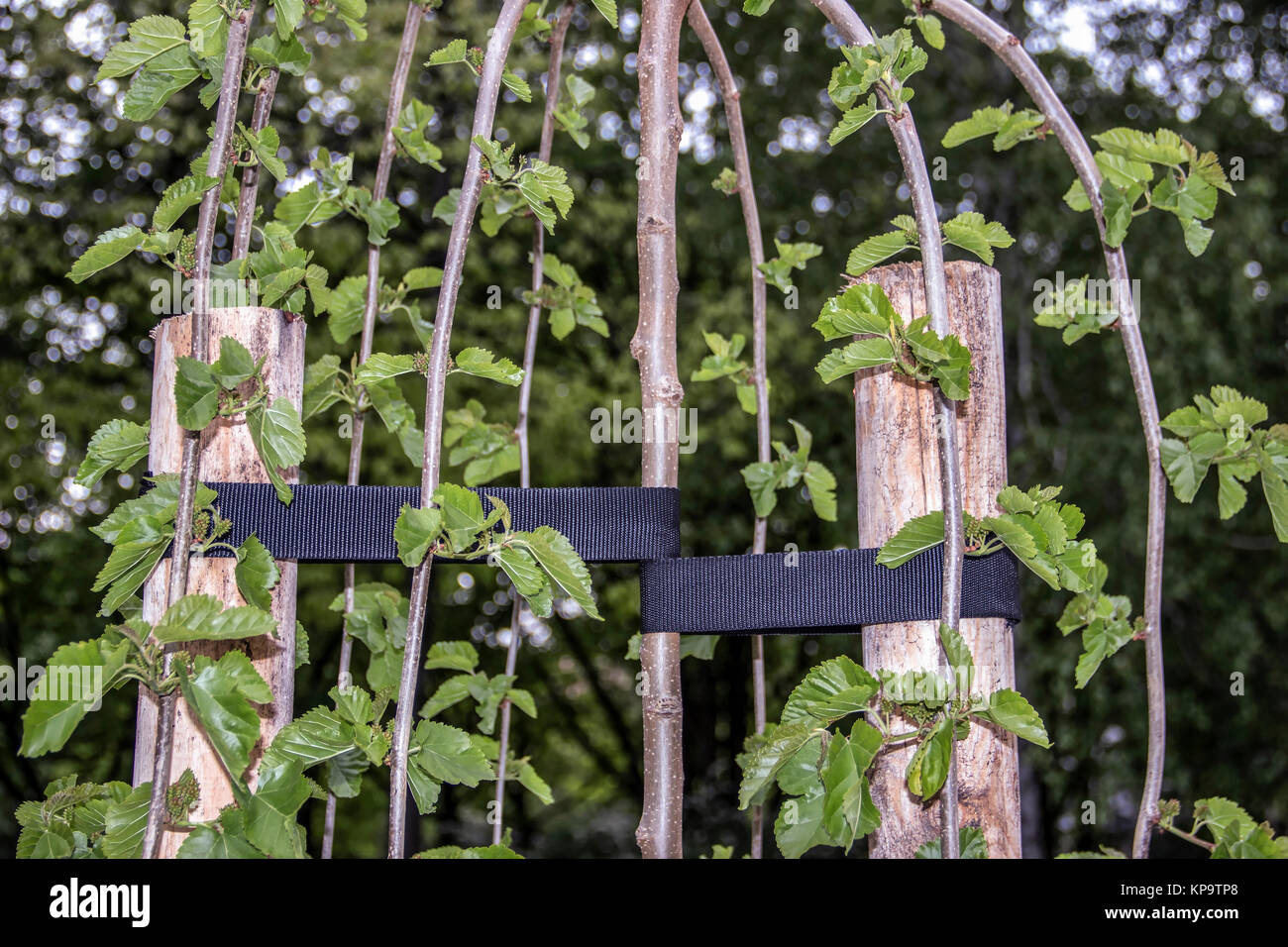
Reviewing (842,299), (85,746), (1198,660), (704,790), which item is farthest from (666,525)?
(85,746)

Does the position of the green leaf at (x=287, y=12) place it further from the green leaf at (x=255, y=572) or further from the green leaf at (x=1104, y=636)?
the green leaf at (x=1104, y=636)

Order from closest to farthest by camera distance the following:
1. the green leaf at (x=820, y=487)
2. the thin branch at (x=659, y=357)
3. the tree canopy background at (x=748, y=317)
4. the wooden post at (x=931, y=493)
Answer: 1. the wooden post at (x=931, y=493)
2. the thin branch at (x=659, y=357)
3. the green leaf at (x=820, y=487)
4. the tree canopy background at (x=748, y=317)

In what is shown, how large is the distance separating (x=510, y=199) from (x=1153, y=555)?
27.6 inches

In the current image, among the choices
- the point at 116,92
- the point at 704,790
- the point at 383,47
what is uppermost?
the point at 383,47

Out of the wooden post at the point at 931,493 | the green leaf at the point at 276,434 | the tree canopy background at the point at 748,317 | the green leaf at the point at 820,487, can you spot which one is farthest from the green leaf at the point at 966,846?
the tree canopy background at the point at 748,317

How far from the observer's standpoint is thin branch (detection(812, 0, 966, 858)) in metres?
0.70

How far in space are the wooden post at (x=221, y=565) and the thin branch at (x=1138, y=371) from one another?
1.95 ft

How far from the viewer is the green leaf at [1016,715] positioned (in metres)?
0.68

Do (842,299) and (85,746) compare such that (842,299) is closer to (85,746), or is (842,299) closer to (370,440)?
(370,440)

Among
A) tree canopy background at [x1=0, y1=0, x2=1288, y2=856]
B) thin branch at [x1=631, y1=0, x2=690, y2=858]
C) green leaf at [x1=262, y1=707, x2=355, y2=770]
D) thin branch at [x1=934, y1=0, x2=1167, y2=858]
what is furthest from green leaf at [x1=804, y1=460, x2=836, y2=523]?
tree canopy background at [x1=0, y1=0, x2=1288, y2=856]

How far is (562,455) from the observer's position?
417 centimetres

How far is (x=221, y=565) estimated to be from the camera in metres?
0.81

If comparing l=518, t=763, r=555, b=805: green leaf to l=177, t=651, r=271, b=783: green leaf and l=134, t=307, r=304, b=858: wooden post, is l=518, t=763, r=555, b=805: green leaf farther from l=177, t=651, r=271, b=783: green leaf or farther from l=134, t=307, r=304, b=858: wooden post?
l=177, t=651, r=271, b=783: green leaf
